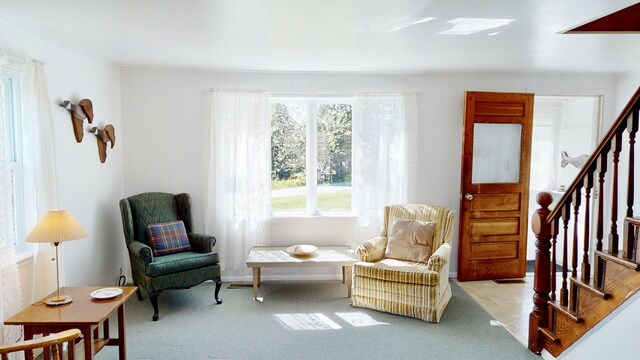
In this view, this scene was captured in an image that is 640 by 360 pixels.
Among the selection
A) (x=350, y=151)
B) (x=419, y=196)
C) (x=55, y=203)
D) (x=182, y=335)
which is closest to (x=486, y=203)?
(x=419, y=196)

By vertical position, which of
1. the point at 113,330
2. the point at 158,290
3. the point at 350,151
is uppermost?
the point at 350,151

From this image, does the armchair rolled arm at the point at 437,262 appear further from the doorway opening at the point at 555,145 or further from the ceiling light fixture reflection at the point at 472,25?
the doorway opening at the point at 555,145

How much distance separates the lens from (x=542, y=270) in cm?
298

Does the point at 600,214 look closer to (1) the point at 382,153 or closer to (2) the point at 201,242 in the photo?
(1) the point at 382,153

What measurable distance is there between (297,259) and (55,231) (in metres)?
2.15

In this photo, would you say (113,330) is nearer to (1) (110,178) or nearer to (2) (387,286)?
(1) (110,178)

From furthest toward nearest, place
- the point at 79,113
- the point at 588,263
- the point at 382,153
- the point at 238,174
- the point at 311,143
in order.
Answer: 1. the point at 311,143
2. the point at 382,153
3. the point at 238,174
4. the point at 79,113
5. the point at 588,263

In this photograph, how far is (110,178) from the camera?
4.22 metres

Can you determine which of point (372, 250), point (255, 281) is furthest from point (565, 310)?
point (255, 281)

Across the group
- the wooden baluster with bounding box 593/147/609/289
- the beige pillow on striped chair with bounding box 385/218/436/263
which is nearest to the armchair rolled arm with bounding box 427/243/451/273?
the beige pillow on striped chair with bounding box 385/218/436/263

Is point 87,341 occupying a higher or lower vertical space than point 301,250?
lower

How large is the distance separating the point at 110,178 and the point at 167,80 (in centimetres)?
122

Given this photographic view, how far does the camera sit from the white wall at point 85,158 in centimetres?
321

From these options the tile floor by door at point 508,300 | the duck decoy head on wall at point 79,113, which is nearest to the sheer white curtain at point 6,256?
the duck decoy head on wall at point 79,113
